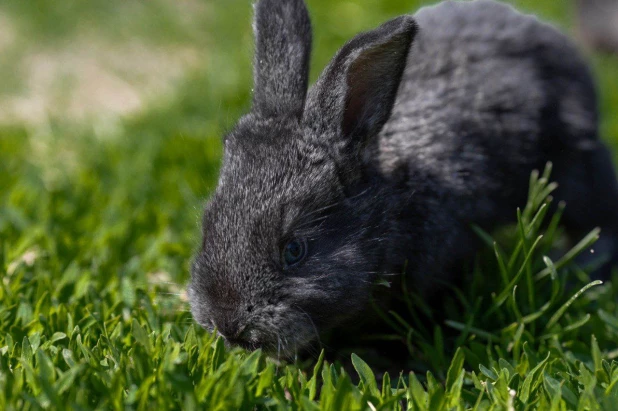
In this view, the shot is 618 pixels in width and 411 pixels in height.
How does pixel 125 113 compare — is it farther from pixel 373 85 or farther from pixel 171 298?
pixel 373 85

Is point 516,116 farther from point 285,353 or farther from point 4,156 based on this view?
point 4,156

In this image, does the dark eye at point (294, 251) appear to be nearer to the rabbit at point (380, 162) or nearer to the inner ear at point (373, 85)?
the rabbit at point (380, 162)

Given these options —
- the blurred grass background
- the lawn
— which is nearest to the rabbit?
the lawn

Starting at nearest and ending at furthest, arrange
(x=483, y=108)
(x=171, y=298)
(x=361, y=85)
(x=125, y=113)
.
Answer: (x=361, y=85)
(x=171, y=298)
(x=483, y=108)
(x=125, y=113)

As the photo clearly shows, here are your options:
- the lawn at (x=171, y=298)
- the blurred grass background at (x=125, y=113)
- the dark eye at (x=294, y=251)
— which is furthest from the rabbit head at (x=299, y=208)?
the blurred grass background at (x=125, y=113)

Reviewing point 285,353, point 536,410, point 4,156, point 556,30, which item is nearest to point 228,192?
point 285,353

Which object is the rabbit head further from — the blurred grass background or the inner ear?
the blurred grass background

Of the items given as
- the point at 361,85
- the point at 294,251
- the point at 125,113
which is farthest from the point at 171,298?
the point at 125,113
